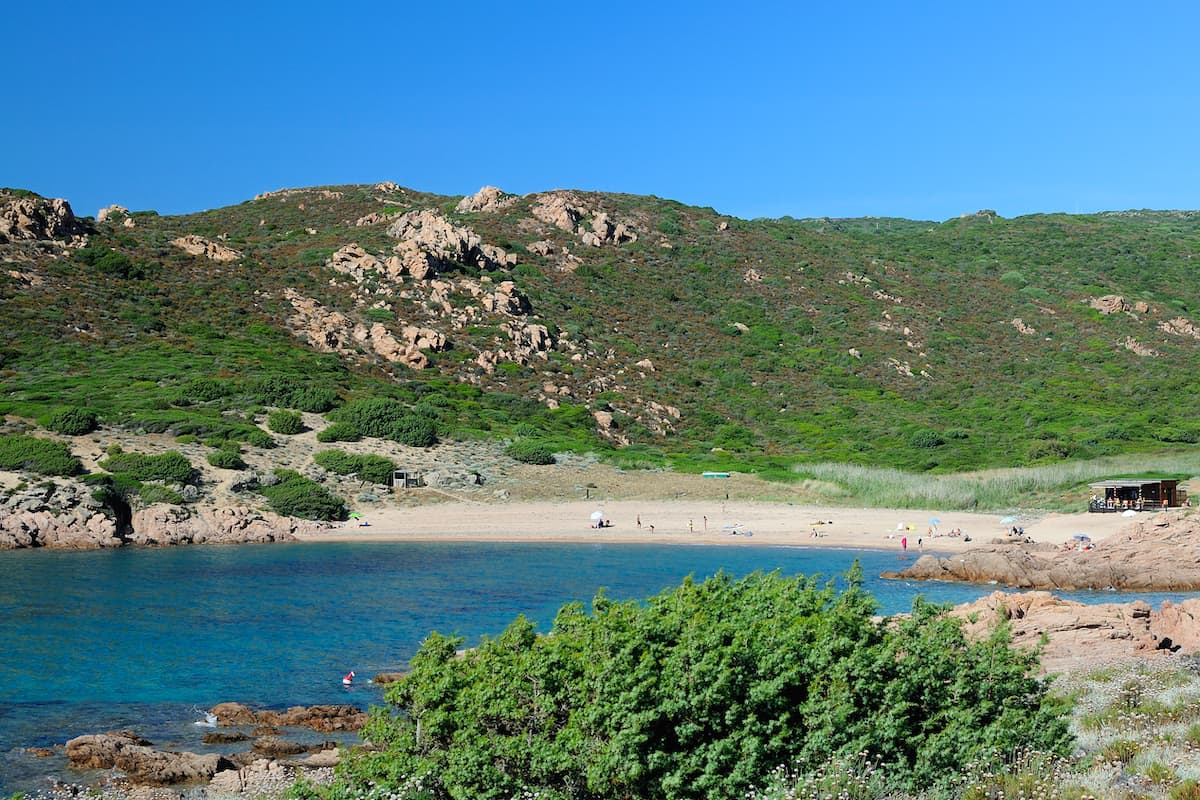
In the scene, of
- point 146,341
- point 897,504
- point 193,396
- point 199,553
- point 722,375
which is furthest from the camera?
point 722,375

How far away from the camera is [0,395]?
50.0m

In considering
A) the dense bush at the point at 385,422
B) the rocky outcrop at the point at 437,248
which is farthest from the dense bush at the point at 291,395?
the rocky outcrop at the point at 437,248

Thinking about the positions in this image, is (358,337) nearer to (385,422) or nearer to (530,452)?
(385,422)

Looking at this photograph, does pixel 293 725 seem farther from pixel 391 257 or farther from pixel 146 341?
pixel 391 257

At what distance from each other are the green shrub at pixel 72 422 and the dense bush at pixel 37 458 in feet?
8.15

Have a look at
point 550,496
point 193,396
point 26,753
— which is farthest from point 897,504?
point 26,753

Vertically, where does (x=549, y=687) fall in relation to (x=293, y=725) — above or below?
above

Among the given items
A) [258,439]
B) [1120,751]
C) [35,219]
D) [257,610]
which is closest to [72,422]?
[258,439]

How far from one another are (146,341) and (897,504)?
146ft

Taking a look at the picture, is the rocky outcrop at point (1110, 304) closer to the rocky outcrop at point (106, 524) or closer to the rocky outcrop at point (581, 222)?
the rocky outcrop at point (581, 222)

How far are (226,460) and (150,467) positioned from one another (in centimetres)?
341

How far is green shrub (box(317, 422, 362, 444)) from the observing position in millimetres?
51719

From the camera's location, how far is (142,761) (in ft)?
47.5

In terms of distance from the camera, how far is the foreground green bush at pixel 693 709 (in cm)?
926
